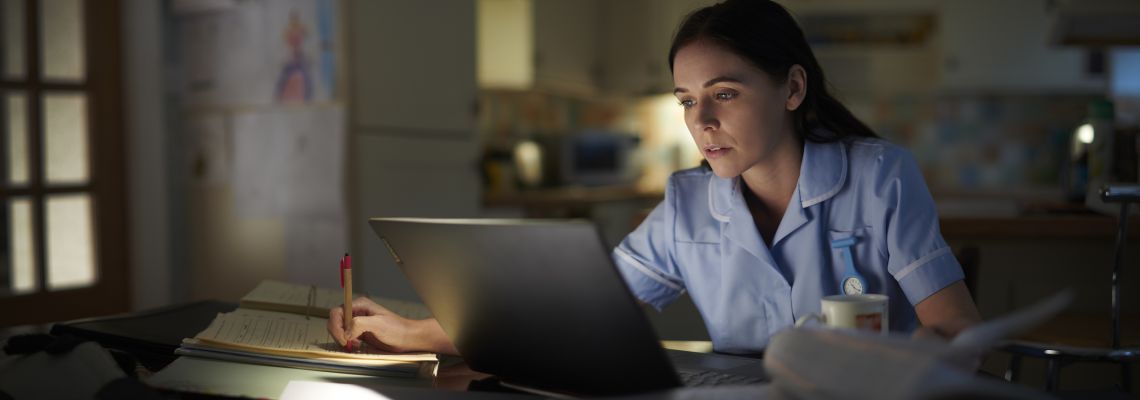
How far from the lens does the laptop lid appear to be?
2.56 ft

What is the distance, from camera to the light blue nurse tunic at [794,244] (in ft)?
4.06

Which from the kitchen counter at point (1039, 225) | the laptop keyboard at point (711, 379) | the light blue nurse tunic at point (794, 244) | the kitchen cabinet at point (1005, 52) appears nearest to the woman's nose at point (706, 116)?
the light blue nurse tunic at point (794, 244)

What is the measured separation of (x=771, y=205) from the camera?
1423mm

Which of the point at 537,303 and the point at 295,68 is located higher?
the point at 295,68

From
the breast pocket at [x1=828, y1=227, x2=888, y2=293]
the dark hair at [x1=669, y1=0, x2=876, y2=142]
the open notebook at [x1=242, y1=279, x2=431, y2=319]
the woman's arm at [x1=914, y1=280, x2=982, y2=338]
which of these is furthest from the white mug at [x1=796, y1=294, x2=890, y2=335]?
the open notebook at [x1=242, y1=279, x2=431, y2=319]

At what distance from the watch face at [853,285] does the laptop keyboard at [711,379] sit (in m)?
0.24

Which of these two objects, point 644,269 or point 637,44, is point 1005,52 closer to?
point 637,44

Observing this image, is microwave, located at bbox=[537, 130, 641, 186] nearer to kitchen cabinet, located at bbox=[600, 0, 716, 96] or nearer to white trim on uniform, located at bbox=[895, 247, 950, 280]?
kitchen cabinet, located at bbox=[600, 0, 716, 96]

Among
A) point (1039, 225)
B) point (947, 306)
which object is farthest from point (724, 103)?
point (1039, 225)

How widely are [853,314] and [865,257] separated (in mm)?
430

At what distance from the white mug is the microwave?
405 cm

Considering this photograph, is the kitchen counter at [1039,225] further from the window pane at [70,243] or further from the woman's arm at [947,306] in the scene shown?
the window pane at [70,243]

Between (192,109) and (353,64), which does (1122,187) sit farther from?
(192,109)

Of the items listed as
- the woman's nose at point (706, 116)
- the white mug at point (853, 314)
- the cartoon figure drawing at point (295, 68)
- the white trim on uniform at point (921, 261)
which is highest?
the cartoon figure drawing at point (295, 68)
